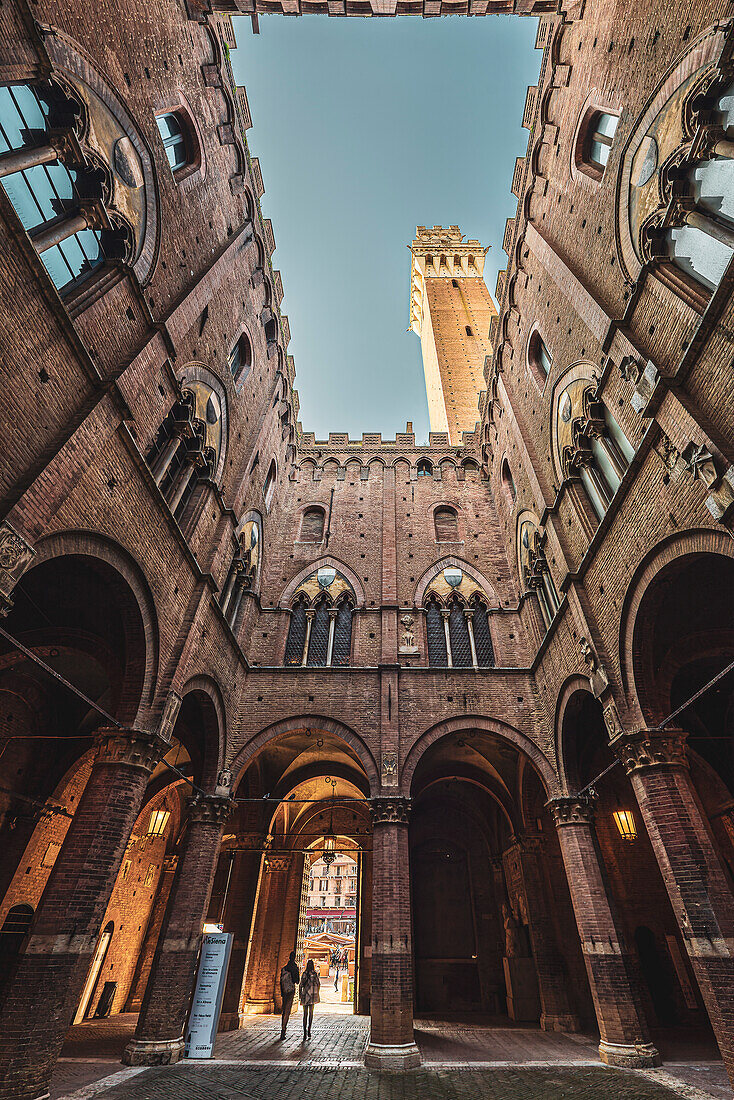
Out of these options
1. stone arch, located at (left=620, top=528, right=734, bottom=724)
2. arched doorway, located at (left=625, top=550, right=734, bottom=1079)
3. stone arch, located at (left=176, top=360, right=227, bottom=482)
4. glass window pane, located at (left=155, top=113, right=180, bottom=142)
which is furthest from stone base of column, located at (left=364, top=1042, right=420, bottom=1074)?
glass window pane, located at (left=155, top=113, right=180, bottom=142)

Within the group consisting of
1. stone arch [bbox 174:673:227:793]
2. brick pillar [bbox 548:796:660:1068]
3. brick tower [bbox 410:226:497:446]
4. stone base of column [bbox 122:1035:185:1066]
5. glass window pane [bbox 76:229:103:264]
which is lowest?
stone base of column [bbox 122:1035:185:1066]

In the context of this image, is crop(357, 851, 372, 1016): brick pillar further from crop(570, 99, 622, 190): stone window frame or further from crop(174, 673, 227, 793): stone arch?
crop(570, 99, 622, 190): stone window frame

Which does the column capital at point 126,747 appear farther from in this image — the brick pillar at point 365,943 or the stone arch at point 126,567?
the brick pillar at point 365,943

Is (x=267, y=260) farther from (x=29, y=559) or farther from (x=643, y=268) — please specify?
(x=29, y=559)

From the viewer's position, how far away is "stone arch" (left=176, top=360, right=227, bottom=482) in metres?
11.2

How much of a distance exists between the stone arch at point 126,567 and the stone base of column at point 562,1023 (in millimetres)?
12226

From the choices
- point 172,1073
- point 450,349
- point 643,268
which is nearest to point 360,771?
point 172,1073

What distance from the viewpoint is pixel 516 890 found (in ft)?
49.3

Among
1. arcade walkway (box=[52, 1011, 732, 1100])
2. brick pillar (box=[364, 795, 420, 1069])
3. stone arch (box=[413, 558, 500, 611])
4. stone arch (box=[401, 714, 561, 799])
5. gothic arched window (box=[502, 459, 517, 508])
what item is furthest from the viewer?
gothic arched window (box=[502, 459, 517, 508])

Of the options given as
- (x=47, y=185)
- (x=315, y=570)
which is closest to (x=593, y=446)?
(x=315, y=570)

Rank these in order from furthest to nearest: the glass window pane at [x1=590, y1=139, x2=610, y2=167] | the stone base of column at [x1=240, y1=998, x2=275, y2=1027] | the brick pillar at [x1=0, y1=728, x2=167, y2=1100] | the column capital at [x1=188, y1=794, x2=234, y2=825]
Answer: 1. the stone base of column at [x1=240, y1=998, x2=275, y2=1027]
2. the column capital at [x1=188, y1=794, x2=234, y2=825]
3. the glass window pane at [x1=590, y1=139, x2=610, y2=167]
4. the brick pillar at [x1=0, y1=728, x2=167, y2=1100]

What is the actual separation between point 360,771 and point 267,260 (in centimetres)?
1671

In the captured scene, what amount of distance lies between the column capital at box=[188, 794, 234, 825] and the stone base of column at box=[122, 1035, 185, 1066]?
355 centimetres

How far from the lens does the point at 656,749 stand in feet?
27.6
